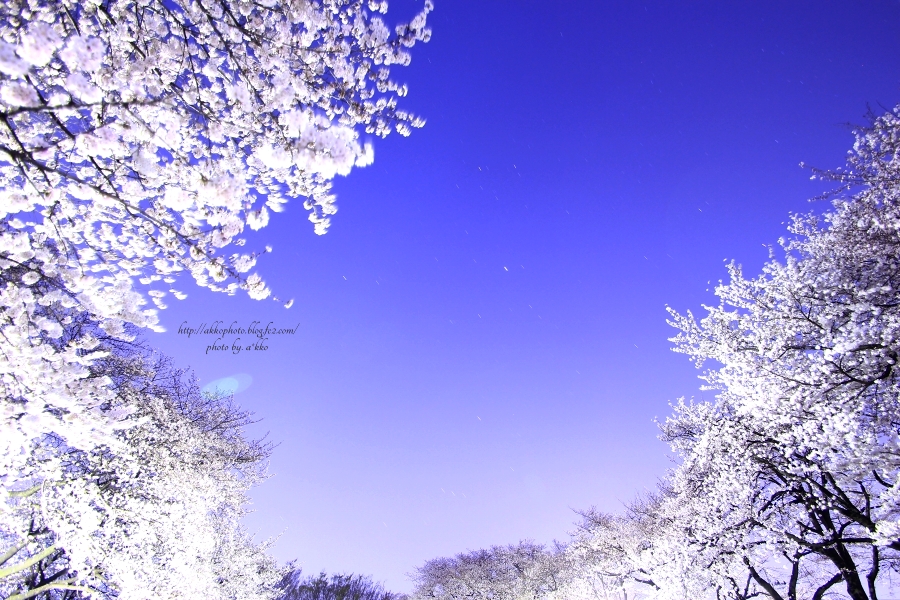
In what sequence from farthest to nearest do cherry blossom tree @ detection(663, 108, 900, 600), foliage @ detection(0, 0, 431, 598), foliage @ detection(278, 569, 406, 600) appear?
foliage @ detection(278, 569, 406, 600) < cherry blossom tree @ detection(663, 108, 900, 600) < foliage @ detection(0, 0, 431, 598)

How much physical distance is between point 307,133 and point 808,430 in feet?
30.3

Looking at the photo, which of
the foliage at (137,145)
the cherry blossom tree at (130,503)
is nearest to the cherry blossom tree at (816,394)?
the foliage at (137,145)

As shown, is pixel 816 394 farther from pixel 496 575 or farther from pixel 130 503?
pixel 496 575

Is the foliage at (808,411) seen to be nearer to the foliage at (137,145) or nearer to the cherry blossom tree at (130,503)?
the foliage at (137,145)

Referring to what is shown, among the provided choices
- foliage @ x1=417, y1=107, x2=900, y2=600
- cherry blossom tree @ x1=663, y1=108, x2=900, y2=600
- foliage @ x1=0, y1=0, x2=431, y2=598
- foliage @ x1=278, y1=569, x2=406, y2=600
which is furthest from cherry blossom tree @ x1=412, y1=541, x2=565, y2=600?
foliage @ x1=0, y1=0, x2=431, y2=598

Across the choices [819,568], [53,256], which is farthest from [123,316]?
[819,568]

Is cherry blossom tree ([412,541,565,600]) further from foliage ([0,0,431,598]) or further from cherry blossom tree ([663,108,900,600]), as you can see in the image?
foliage ([0,0,431,598])

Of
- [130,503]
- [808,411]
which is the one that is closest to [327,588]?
Answer: [130,503]

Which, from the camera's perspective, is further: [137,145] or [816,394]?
[816,394]

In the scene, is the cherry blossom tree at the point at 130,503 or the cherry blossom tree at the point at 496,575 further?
the cherry blossom tree at the point at 496,575

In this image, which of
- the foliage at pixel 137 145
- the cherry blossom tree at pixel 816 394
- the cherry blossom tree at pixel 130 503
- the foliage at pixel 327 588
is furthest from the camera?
the foliage at pixel 327 588

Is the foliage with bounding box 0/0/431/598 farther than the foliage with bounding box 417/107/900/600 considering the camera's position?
No

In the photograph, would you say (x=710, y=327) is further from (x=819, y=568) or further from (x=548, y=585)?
(x=548, y=585)

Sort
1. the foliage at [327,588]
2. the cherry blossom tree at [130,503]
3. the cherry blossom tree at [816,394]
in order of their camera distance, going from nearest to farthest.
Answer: the cherry blossom tree at [816,394] < the cherry blossom tree at [130,503] < the foliage at [327,588]
